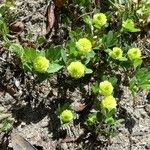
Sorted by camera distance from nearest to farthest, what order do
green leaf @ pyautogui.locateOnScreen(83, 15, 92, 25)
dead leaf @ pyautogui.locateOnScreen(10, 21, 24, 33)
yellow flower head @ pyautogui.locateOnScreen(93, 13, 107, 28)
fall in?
yellow flower head @ pyautogui.locateOnScreen(93, 13, 107, 28) → green leaf @ pyautogui.locateOnScreen(83, 15, 92, 25) → dead leaf @ pyautogui.locateOnScreen(10, 21, 24, 33)

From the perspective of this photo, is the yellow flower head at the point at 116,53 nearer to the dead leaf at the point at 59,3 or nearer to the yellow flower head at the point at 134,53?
the yellow flower head at the point at 134,53

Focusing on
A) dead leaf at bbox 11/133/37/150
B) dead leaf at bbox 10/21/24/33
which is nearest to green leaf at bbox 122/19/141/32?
dead leaf at bbox 10/21/24/33

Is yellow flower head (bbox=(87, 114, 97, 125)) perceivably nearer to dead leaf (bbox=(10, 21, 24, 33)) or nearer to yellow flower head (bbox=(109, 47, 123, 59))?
yellow flower head (bbox=(109, 47, 123, 59))

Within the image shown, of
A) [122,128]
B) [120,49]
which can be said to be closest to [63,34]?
[120,49]

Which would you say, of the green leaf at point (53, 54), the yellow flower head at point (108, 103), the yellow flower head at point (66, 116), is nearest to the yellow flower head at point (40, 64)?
the green leaf at point (53, 54)

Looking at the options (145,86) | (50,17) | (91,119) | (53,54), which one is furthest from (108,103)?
(50,17)

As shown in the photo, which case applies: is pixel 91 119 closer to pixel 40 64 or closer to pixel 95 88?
pixel 95 88

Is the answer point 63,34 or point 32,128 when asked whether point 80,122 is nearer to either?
point 32,128
